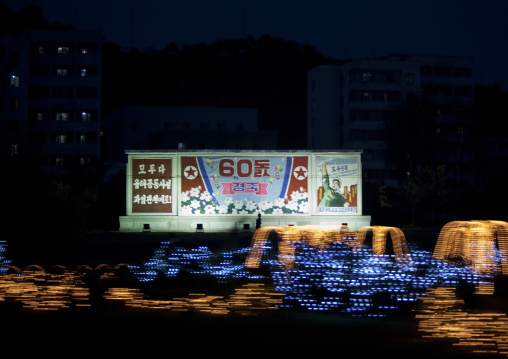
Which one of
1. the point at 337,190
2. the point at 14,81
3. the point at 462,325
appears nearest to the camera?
the point at 462,325

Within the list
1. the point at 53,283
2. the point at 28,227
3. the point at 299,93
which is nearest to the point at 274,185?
the point at 28,227

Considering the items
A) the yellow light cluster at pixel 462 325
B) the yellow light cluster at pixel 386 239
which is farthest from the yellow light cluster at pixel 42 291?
the yellow light cluster at pixel 386 239

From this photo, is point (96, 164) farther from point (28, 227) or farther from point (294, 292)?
point (294, 292)

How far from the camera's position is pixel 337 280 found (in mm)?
12867

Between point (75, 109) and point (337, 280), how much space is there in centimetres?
5619

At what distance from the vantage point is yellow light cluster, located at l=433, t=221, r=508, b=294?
14.7 m

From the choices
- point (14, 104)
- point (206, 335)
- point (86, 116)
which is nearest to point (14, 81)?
point (14, 104)

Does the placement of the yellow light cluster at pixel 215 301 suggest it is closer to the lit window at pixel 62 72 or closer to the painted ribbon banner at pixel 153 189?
the painted ribbon banner at pixel 153 189

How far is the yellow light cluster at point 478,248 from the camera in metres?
14.7

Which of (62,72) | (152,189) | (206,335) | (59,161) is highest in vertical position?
(62,72)

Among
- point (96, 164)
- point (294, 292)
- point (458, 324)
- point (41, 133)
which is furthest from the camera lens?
point (41, 133)

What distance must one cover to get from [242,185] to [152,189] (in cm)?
498

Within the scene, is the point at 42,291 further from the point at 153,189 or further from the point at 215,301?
the point at 153,189

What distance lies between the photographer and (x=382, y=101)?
67.9m
